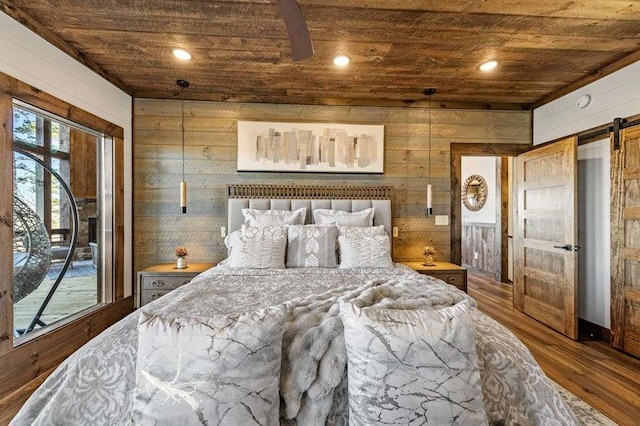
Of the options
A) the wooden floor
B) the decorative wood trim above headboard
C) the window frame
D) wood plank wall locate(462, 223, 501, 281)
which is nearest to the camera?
the wooden floor

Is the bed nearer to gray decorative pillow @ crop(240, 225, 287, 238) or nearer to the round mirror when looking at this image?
gray decorative pillow @ crop(240, 225, 287, 238)

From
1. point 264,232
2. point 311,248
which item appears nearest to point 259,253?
point 264,232

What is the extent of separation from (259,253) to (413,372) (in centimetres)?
179

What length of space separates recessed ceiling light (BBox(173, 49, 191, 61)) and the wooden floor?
13.2 feet

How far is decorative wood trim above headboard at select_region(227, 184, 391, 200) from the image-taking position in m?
3.47

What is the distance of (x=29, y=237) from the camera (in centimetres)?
251

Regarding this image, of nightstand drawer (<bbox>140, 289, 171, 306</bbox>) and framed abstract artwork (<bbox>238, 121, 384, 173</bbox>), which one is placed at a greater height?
framed abstract artwork (<bbox>238, 121, 384, 173</bbox>)

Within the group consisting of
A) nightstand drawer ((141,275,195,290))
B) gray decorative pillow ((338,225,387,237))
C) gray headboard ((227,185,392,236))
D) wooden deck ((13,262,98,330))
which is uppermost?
gray headboard ((227,185,392,236))

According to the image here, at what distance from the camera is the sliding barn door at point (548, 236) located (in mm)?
2939

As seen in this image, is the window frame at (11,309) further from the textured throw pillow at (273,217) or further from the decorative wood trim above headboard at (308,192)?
the textured throw pillow at (273,217)

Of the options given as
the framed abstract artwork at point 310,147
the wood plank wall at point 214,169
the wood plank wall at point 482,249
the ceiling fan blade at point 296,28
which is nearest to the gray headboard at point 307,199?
the wood plank wall at point 214,169

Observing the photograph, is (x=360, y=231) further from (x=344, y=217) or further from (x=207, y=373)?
(x=207, y=373)

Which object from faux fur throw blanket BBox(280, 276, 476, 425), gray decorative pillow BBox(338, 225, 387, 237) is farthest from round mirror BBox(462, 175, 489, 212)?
faux fur throw blanket BBox(280, 276, 476, 425)

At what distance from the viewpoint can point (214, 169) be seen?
3.53m
